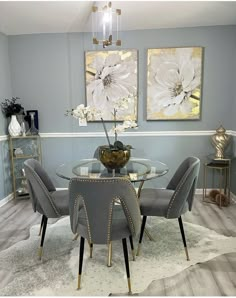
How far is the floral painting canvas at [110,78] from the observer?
11.8 feet

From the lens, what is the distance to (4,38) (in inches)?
142

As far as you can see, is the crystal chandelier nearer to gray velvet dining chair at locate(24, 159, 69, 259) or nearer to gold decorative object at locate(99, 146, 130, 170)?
gold decorative object at locate(99, 146, 130, 170)

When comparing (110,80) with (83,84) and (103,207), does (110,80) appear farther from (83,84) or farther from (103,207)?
(103,207)

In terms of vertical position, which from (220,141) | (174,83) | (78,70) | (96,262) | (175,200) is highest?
(78,70)

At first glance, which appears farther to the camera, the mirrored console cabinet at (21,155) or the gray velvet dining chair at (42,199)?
the mirrored console cabinet at (21,155)

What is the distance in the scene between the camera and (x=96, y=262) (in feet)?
7.07

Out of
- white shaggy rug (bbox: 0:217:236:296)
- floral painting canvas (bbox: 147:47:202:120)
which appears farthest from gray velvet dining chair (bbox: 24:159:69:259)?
floral painting canvas (bbox: 147:47:202:120)

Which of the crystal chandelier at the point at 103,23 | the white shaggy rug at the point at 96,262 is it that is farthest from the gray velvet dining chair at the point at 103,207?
the crystal chandelier at the point at 103,23

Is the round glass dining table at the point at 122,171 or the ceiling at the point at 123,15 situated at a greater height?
the ceiling at the point at 123,15

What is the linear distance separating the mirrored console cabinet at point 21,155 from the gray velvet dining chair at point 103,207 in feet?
7.07

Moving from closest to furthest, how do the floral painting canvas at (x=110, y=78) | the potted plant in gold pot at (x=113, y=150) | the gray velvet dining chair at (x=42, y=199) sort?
the gray velvet dining chair at (x=42, y=199) → the potted plant in gold pot at (x=113, y=150) → the floral painting canvas at (x=110, y=78)

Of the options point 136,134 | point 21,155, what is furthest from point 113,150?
point 21,155

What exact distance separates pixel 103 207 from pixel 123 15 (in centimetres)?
243

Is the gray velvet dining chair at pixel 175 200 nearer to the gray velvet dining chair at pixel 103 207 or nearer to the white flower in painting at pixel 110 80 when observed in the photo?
the gray velvet dining chair at pixel 103 207
